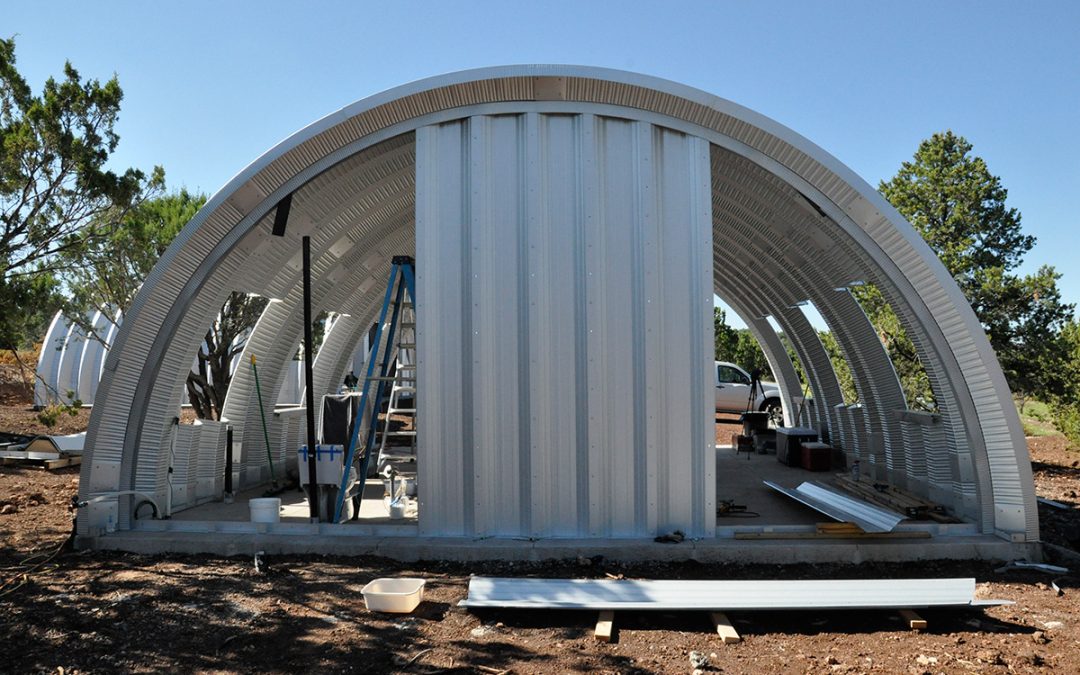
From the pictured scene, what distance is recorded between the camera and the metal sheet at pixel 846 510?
286 inches

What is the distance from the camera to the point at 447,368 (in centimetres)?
748

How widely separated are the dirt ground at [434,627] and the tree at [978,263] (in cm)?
989

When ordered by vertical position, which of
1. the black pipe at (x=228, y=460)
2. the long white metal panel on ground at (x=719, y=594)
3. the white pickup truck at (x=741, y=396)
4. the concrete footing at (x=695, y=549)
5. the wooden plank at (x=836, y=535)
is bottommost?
the long white metal panel on ground at (x=719, y=594)

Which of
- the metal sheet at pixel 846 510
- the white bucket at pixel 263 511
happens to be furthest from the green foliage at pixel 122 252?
the metal sheet at pixel 846 510

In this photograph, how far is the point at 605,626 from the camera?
17.7ft

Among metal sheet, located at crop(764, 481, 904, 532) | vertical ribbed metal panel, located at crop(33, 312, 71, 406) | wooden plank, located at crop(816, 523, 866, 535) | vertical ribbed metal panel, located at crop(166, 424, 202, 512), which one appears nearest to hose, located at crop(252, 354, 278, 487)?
vertical ribbed metal panel, located at crop(166, 424, 202, 512)

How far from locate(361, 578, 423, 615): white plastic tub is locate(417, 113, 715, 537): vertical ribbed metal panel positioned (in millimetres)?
1381

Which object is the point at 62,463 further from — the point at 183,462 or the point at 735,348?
the point at 735,348

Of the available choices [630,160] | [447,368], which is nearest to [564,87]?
[630,160]

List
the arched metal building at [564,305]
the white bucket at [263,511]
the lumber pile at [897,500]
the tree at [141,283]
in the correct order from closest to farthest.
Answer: the arched metal building at [564,305] → the white bucket at [263,511] → the lumber pile at [897,500] → the tree at [141,283]

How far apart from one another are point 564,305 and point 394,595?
3151 millimetres

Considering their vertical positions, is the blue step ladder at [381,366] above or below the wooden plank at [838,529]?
above

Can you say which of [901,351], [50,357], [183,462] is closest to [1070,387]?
[901,351]

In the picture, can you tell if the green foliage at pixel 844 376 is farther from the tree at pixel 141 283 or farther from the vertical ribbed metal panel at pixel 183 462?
the vertical ribbed metal panel at pixel 183 462
